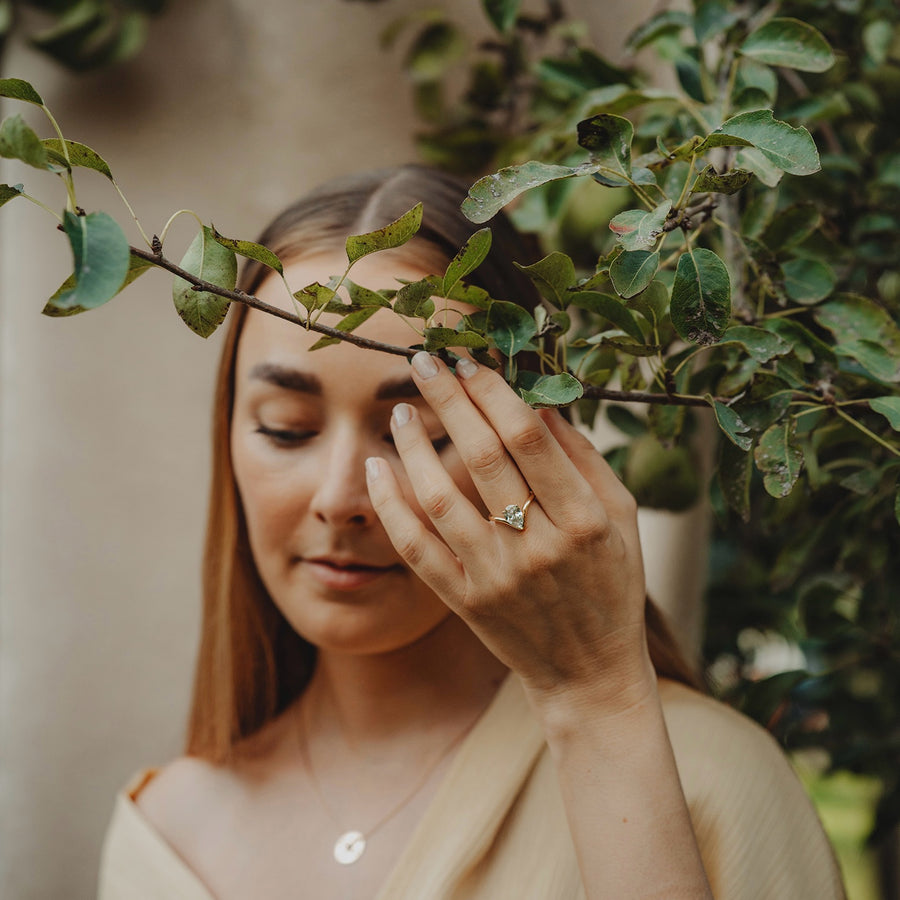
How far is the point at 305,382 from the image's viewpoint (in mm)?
930

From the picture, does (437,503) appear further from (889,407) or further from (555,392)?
(889,407)

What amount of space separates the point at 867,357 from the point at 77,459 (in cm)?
131

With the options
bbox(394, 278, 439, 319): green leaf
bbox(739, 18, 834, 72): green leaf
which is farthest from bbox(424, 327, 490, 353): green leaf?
bbox(739, 18, 834, 72): green leaf

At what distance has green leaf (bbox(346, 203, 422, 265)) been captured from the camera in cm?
65

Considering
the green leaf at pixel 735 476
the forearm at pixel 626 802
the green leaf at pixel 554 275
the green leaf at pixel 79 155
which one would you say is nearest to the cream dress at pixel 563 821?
the forearm at pixel 626 802

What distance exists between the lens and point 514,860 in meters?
0.94

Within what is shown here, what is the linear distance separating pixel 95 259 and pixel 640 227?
0.36 m

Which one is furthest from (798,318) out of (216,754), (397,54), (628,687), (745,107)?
(397,54)

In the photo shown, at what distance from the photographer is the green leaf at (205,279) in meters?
0.65

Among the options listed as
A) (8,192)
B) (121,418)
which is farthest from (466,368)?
(121,418)

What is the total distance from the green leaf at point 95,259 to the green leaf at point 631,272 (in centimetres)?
33

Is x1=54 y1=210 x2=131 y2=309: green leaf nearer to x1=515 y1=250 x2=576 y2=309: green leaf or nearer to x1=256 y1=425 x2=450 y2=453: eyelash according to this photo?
x1=515 y1=250 x2=576 y2=309: green leaf

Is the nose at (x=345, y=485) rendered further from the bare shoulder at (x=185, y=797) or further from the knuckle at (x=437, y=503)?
the bare shoulder at (x=185, y=797)

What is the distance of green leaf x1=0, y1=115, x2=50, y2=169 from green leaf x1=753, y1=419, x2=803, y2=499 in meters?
0.56
